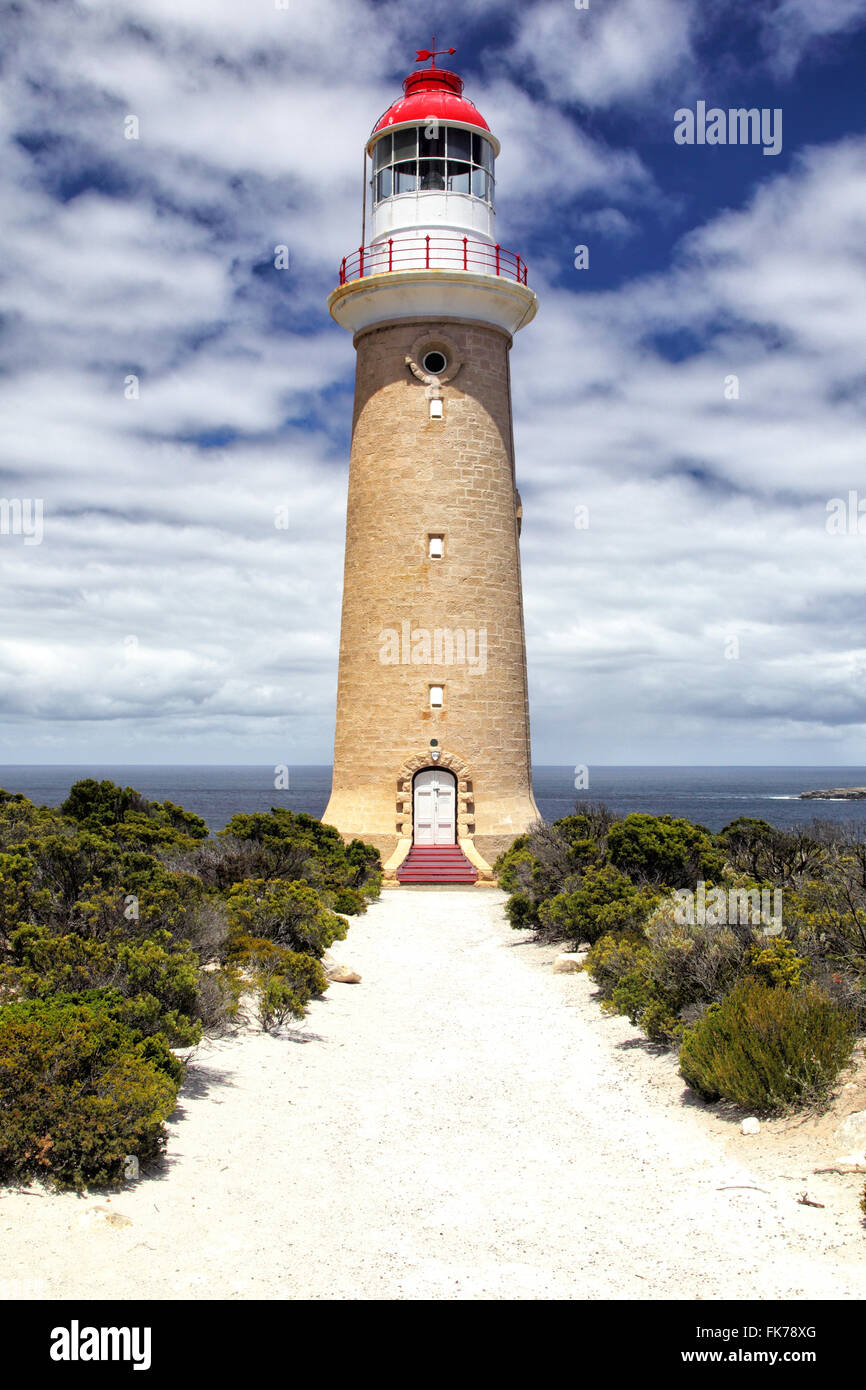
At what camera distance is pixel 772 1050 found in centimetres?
779

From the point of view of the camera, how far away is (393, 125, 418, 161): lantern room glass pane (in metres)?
22.3

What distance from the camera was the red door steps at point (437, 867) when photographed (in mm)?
22141

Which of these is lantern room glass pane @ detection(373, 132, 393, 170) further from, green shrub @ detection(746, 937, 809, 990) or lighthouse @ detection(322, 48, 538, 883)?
green shrub @ detection(746, 937, 809, 990)

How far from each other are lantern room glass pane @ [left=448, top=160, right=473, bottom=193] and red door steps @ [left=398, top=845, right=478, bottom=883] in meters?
14.2

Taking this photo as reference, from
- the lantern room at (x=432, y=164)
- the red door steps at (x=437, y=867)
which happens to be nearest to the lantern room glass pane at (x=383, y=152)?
the lantern room at (x=432, y=164)

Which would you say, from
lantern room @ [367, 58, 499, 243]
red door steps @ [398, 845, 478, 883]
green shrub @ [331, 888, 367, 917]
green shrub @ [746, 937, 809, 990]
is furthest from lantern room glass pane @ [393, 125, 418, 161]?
green shrub @ [746, 937, 809, 990]

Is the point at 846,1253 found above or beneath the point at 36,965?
beneath

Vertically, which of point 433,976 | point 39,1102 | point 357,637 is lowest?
point 433,976

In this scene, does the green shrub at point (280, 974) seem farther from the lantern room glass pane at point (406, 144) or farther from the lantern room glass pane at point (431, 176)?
the lantern room glass pane at point (406, 144)

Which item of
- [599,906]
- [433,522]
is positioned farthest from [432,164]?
[599,906]

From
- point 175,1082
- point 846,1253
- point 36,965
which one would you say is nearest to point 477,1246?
point 846,1253

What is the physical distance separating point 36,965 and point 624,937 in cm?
704
